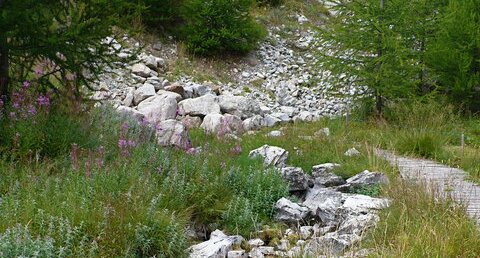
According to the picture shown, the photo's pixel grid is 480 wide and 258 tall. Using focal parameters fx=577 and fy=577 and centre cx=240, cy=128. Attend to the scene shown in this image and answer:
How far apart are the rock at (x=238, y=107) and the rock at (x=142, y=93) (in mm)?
1695

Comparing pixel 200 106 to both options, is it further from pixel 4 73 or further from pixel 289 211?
pixel 289 211

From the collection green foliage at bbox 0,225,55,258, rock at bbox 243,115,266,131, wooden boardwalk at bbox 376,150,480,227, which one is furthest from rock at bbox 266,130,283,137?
green foliage at bbox 0,225,55,258

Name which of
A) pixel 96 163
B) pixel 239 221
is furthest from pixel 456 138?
pixel 96 163

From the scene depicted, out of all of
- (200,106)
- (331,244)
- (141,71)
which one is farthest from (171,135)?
(141,71)

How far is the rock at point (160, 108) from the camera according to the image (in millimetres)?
11827

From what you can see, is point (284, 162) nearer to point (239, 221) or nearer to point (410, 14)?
point (239, 221)

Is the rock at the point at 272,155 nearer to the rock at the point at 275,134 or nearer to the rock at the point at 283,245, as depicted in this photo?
the rock at the point at 283,245

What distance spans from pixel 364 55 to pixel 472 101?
370 centimetres

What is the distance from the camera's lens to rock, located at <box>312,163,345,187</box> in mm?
7312

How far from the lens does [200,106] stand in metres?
13.1

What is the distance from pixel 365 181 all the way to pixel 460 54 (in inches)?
351

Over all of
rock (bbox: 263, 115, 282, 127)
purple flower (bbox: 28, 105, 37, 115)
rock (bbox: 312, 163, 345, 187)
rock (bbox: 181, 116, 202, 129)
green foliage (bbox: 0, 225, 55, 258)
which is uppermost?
purple flower (bbox: 28, 105, 37, 115)

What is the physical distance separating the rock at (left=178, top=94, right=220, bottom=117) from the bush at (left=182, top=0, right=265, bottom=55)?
5057mm

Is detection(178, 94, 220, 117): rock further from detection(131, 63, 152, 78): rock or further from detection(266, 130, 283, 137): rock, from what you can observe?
detection(131, 63, 152, 78): rock
